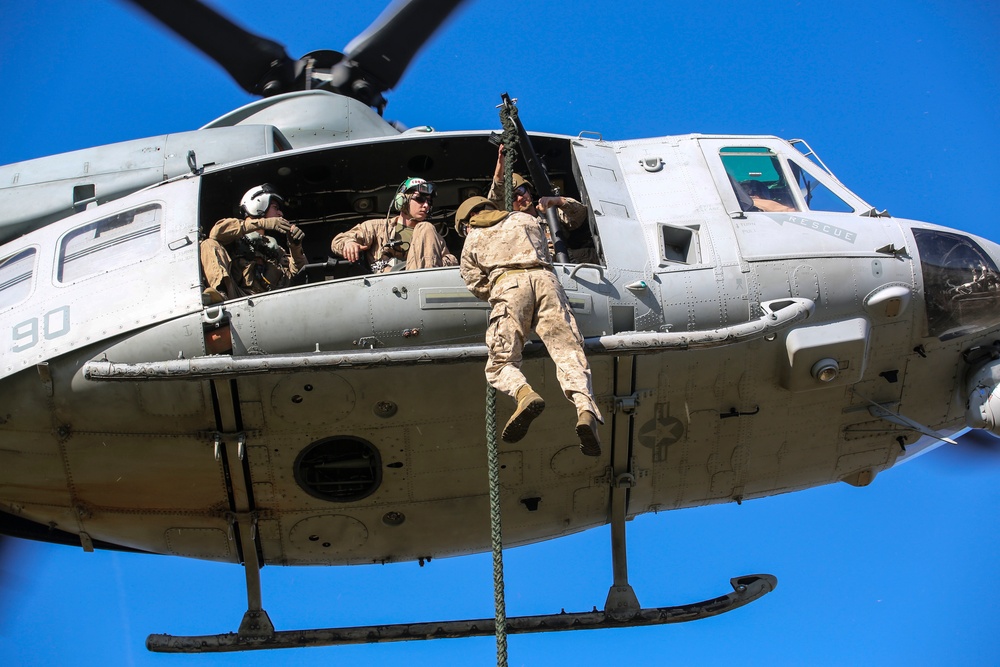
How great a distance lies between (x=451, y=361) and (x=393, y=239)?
2398 mm

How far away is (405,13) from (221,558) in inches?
278

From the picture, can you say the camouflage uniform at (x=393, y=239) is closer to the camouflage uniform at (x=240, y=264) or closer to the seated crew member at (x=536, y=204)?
the camouflage uniform at (x=240, y=264)

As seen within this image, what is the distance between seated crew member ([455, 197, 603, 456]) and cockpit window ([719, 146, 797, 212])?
7.50 ft

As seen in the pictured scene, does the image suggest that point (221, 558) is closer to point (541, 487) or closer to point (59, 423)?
point (59, 423)

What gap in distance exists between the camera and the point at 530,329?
28.9 feet

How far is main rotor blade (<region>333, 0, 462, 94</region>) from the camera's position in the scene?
14523mm

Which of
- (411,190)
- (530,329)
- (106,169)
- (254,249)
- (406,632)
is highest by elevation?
(106,169)

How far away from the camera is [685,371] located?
9836 mm

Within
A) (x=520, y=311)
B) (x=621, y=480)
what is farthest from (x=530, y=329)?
(x=621, y=480)

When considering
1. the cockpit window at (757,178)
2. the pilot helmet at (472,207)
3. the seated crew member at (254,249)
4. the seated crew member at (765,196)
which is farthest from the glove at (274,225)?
the seated crew member at (765,196)

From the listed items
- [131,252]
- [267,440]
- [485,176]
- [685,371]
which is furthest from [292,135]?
[685,371]

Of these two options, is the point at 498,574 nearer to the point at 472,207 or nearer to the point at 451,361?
the point at 451,361

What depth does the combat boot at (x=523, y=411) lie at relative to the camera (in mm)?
8016

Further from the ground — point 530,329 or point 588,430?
point 530,329
